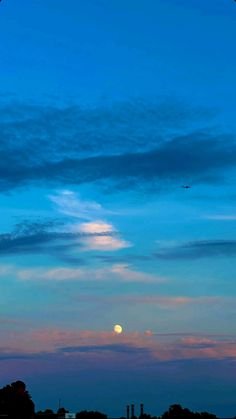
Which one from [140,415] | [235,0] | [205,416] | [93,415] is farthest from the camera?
[205,416]

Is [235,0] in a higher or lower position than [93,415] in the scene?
higher

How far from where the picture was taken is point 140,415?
457ft

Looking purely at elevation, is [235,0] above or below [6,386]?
above

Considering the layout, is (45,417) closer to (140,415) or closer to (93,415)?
(93,415)

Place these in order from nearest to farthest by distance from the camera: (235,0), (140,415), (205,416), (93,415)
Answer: (235,0), (140,415), (93,415), (205,416)

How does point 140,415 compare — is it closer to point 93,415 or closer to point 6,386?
point 93,415

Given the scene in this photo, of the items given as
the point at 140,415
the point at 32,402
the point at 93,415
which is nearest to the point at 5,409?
the point at 32,402

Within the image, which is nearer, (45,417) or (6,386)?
(45,417)

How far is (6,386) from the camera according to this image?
166375 millimetres

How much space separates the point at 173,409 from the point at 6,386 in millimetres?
34203

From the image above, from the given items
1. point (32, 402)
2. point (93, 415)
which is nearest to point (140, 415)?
point (93, 415)

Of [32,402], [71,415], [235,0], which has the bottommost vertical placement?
→ [71,415]

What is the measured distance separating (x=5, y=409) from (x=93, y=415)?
1751 centimetres

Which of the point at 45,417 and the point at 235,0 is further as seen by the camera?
the point at 45,417
